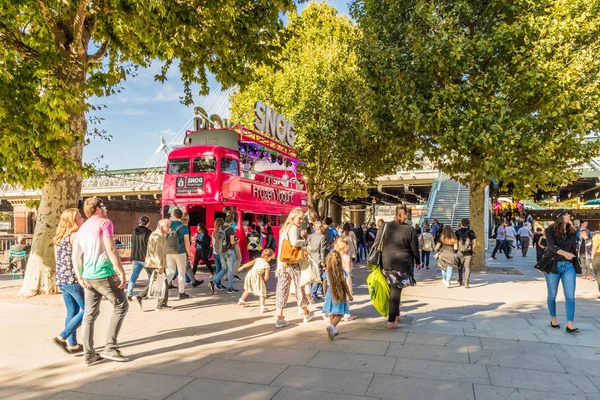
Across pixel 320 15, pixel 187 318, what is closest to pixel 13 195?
pixel 320 15

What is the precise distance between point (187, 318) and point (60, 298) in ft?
10.4

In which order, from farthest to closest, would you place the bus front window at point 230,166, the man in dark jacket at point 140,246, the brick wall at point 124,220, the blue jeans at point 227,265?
the brick wall at point 124,220 < the bus front window at point 230,166 < the blue jeans at point 227,265 < the man in dark jacket at point 140,246

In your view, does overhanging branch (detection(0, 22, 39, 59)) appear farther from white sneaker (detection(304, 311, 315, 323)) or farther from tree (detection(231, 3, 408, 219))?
tree (detection(231, 3, 408, 219))

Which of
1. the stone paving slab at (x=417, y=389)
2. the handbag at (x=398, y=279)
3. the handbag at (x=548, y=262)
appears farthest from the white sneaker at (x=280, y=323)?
the handbag at (x=548, y=262)

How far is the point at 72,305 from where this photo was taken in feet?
16.8

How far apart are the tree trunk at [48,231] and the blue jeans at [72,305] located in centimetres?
422

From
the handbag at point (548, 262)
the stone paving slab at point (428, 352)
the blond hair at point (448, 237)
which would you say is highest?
the blond hair at point (448, 237)

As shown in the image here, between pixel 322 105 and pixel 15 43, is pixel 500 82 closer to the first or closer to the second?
pixel 15 43

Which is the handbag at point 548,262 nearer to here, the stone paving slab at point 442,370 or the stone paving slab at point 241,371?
the stone paving slab at point 442,370

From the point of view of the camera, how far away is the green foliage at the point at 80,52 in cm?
709

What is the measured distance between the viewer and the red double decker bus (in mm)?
13961

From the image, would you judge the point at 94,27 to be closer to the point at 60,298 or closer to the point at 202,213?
the point at 60,298

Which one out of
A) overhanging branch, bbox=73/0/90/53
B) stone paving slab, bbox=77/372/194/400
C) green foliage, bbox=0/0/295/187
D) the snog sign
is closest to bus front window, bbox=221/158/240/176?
the snog sign

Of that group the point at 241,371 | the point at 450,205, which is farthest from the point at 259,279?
the point at 450,205
